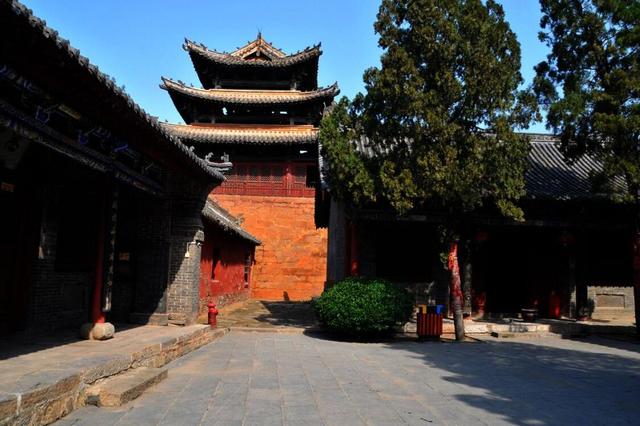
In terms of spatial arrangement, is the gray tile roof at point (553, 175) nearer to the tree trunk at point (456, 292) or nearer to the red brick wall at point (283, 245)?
the tree trunk at point (456, 292)

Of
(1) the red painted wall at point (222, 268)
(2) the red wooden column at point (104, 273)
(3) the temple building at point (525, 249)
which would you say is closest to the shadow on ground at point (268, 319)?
(1) the red painted wall at point (222, 268)

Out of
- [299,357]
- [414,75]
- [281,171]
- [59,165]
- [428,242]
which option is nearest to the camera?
[59,165]

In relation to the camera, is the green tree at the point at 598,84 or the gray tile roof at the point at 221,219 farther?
the gray tile roof at the point at 221,219

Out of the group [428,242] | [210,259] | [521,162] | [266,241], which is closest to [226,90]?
[266,241]

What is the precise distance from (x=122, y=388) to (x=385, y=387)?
2761 millimetres

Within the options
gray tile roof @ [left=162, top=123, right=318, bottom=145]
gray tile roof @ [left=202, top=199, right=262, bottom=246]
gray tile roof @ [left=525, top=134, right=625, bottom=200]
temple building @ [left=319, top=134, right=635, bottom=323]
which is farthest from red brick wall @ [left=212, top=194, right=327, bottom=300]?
gray tile roof @ [left=525, top=134, right=625, bottom=200]

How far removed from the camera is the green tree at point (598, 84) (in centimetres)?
998

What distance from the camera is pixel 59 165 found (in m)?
7.22

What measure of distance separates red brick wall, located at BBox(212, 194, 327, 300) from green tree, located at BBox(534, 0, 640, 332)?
46.1 ft

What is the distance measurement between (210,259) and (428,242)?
6.21 metres

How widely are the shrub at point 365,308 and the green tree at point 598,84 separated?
4.99 m

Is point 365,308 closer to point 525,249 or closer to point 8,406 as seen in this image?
point 525,249

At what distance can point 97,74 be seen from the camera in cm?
511

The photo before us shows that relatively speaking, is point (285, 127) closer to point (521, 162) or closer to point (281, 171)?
point (281, 171)
